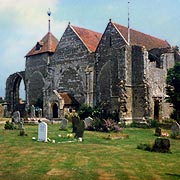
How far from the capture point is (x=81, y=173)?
11977mm

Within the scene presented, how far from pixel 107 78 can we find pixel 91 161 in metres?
27.4

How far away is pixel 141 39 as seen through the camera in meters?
44.4

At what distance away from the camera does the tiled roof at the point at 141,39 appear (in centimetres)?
4129

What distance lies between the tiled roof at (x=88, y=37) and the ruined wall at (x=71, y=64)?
2.09 feet

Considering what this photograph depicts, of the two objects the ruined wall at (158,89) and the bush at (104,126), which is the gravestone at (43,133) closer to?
the bush at (104,126)

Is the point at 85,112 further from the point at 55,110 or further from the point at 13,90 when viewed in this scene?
the point at 13,90

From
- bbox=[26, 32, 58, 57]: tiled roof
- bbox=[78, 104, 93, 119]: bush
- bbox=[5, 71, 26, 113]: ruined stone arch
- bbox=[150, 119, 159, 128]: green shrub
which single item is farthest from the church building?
bbox=[5, 71, 26, 113]: ruined stone arch

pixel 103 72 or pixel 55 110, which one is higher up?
pixel 103 72

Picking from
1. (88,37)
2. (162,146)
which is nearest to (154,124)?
(162,146)

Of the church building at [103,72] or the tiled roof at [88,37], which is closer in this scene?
the church building at [103,72]

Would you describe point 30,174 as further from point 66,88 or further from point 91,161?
point 66,88

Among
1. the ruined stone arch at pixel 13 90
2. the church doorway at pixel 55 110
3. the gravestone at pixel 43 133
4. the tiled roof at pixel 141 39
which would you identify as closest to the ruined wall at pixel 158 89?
the tiled roof at pixel 141 39

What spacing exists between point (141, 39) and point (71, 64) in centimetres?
1005

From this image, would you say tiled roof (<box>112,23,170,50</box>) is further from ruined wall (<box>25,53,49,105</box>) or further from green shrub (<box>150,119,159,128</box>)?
ruined wall (<box>25,53,49,105</box>)
